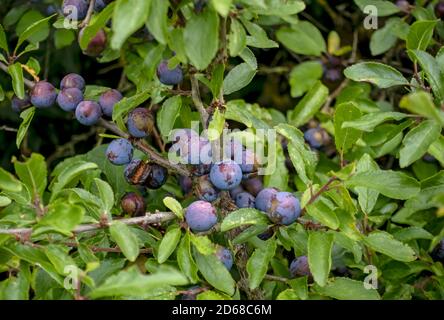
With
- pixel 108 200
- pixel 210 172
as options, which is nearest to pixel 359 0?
pixel 210 172

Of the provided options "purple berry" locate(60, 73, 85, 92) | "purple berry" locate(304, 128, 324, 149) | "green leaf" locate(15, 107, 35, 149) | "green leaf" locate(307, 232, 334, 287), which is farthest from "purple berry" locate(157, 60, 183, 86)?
"purple berry" locate(304, 128, 324, 149)

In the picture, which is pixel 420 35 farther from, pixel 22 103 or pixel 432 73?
pixel 22 103

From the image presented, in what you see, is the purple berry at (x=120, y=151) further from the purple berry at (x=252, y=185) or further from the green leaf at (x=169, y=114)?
the purple berry at (x=252, y=185)

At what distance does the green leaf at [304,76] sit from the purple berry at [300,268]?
86 cm

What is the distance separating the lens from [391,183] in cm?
114

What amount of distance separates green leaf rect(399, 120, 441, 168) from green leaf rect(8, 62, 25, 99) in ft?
2.51

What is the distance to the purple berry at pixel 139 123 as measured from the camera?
131 cm

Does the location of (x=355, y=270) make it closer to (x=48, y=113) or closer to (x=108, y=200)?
(x=108, y=200)

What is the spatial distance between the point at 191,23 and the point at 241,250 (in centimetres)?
49

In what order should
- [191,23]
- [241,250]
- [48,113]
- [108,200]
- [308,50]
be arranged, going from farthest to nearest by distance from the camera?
[48,113] → [308,50] → [241,250] → [108,200] → [191,23]

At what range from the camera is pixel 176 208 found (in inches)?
46.4

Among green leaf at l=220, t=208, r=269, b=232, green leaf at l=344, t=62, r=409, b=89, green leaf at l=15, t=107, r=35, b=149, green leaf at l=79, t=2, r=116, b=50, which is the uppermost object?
green leaf at l=79, t=2, r=116, b=50

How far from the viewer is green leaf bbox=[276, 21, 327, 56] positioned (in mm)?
2082

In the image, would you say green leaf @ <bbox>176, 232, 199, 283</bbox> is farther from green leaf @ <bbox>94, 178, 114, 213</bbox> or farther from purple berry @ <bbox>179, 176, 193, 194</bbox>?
purple berry @ <bbox>179, 176, 193, 194</bbox>
